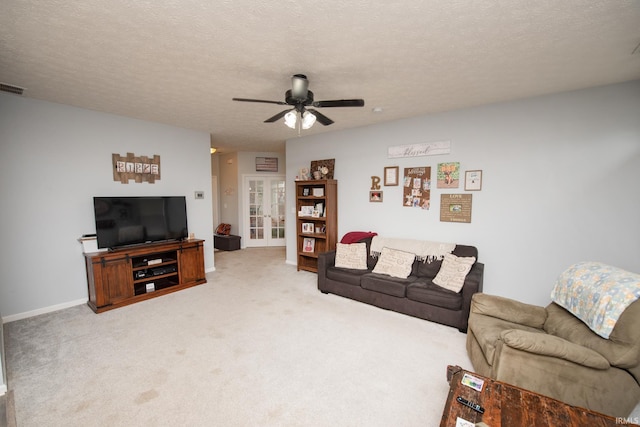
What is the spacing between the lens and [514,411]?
1.33 m

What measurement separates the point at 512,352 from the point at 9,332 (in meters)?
4.75

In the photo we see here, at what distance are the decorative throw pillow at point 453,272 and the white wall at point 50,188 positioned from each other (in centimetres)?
453

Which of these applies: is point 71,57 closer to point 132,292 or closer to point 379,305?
point 132,292

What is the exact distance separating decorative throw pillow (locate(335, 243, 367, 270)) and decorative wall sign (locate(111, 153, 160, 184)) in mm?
3207

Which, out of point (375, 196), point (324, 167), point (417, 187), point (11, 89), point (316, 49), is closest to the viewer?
point (316, 49)

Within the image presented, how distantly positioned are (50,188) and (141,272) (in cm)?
150

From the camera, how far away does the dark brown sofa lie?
291 centimetres

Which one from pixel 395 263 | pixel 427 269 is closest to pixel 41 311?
pixel 395 263

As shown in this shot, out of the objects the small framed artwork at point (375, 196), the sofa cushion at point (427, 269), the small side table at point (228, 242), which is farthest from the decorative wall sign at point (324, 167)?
the small side table at point (228, 242)

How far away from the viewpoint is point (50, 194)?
3287 mm

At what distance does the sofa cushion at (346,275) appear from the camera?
3.67 meters

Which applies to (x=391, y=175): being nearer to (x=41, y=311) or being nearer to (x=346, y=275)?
(x=346, y=275)

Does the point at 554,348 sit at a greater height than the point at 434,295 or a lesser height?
greater

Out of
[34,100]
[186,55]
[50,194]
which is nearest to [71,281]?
[50,194]
